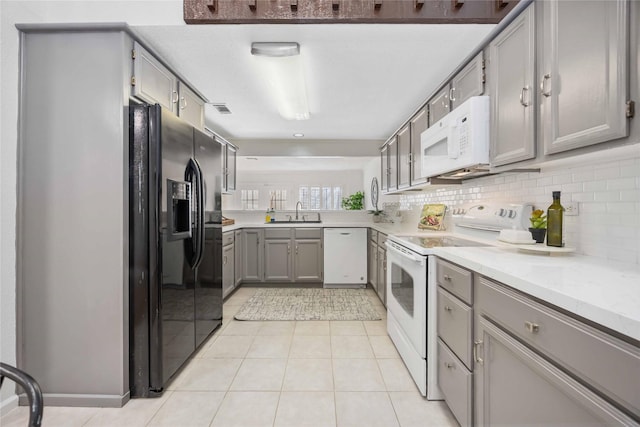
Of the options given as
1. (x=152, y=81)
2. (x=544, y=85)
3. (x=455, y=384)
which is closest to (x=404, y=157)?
(x=544, y=85)

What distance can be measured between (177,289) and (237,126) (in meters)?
2.50

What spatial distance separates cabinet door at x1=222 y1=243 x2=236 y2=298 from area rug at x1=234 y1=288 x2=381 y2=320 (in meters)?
0.32

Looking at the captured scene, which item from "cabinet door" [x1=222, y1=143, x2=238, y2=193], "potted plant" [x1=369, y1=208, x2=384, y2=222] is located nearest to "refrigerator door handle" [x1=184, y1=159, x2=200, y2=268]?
"cabinet door" [x1=222, y1=143, x2=238, y2=193]

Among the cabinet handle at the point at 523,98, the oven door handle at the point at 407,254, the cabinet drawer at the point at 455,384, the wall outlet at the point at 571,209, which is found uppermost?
the cabinet handle at the point at 523,98

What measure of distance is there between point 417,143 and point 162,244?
2.34 meters

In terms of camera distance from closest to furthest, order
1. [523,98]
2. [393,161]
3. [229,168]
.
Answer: [523,98]
[393,161]
[229,168]

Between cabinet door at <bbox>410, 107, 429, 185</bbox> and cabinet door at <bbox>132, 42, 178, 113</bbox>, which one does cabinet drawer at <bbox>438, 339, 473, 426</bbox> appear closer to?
cabinet door at <bbox>410, 107, 429, 185</bbox>

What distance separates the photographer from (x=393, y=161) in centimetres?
372

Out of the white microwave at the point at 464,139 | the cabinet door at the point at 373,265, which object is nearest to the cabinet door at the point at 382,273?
the cabinet door at the point at 373,265

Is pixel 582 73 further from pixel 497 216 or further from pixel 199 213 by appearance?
pixel 199 213

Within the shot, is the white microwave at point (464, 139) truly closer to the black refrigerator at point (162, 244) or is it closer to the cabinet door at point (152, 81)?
the black refrigerator at point (162, 244)

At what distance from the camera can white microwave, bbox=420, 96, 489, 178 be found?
5.74 feet

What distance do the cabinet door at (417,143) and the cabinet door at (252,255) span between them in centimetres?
244

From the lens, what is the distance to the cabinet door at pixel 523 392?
2.44 ft
